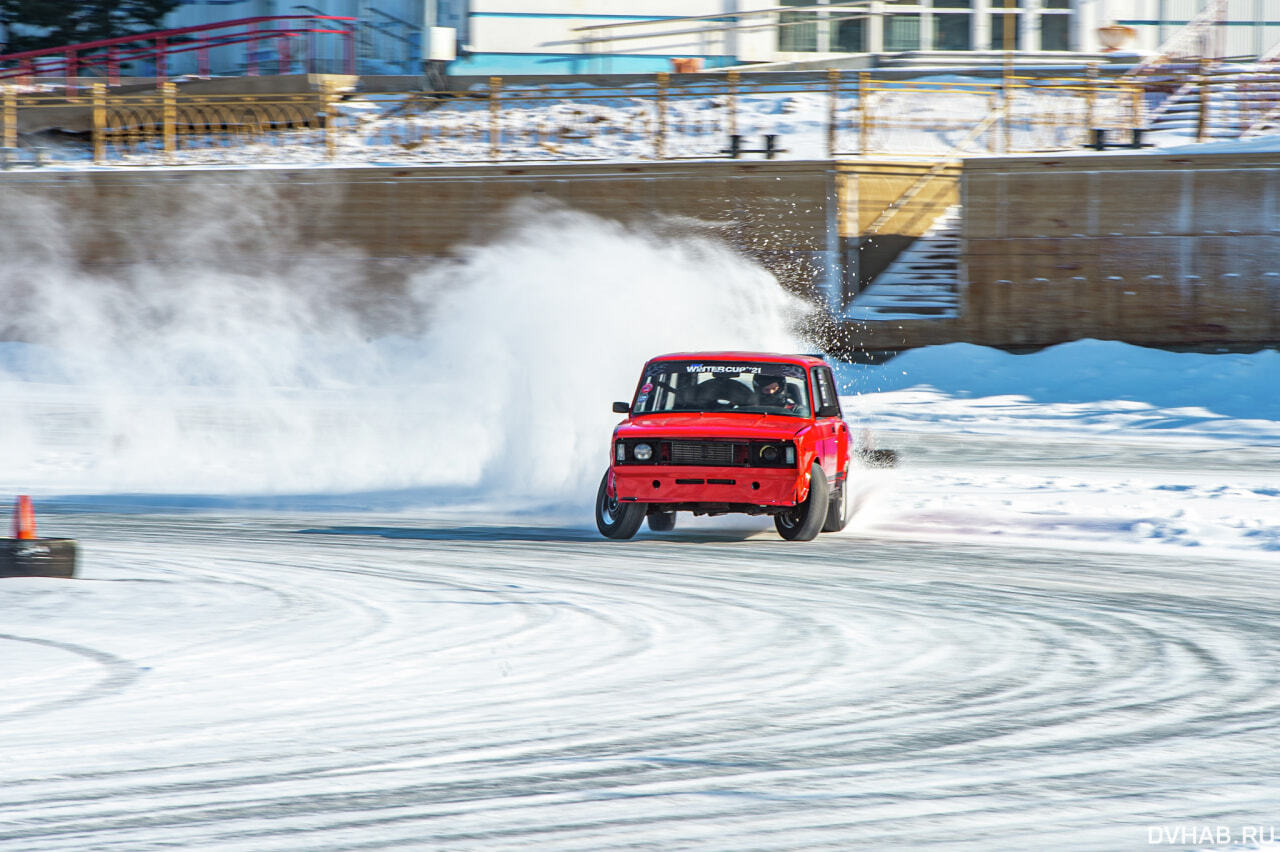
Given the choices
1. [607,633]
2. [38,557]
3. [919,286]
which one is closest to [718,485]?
[607,633]

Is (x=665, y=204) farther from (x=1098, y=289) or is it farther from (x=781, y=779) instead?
(x=781, y=779)

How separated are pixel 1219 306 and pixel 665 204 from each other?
27.8 feet

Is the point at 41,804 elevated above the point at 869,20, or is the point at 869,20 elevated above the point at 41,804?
the point at 869,20

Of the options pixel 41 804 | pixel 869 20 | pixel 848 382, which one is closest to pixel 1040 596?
pixel 41 804

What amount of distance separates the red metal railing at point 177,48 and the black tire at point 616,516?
22.1 meters

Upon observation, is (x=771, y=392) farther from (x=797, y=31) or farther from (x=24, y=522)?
(x=797, y=31)

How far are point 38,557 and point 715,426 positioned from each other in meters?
4.61

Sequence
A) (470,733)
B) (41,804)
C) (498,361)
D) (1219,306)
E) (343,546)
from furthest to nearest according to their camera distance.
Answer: (1219,306)
(498,361)
(343,546)
(470,733)
(41,804)

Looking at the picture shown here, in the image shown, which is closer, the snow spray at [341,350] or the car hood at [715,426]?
the car hood at [715,426]

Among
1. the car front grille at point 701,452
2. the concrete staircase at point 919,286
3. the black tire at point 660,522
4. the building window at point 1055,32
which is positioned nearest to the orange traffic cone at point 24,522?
the car front grille at point 701,452

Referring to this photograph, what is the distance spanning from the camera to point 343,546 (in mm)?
10438

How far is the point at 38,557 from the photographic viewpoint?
868 cm

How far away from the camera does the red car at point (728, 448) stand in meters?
10.6

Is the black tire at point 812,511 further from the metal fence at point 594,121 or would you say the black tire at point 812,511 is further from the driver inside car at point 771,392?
the metal fence at point 594,121
